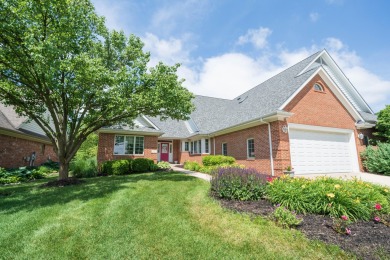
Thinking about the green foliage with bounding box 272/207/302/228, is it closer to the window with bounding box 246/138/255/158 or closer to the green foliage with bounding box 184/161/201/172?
the window with bounding box 246/138/255/158

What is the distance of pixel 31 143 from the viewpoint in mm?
17359

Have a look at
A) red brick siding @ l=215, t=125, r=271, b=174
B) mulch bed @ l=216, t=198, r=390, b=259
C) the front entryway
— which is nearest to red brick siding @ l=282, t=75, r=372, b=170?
red brick siding @ l=215, t=125, r=271, b=174

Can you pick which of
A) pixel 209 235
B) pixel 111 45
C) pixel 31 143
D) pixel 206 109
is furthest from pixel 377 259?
pixel 31 143

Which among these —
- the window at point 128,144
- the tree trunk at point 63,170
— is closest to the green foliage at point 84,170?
the window at point 128,144

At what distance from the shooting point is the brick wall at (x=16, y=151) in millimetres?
14149

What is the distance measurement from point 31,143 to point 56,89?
522 inches

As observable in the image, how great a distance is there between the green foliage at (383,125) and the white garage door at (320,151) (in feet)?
8.82

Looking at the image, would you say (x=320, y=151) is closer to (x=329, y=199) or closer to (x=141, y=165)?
(x=329, y=199)

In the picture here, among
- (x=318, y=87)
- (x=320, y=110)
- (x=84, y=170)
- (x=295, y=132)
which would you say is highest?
(x=318, y=87)

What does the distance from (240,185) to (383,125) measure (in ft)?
46.0

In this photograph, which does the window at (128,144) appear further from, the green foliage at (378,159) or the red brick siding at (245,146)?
the green foliage at (378,159)

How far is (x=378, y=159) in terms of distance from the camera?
471 inches

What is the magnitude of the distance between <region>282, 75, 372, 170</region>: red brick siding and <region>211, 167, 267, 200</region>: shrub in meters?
6.06

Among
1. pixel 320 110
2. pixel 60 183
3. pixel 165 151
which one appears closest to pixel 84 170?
pixel 60 183
